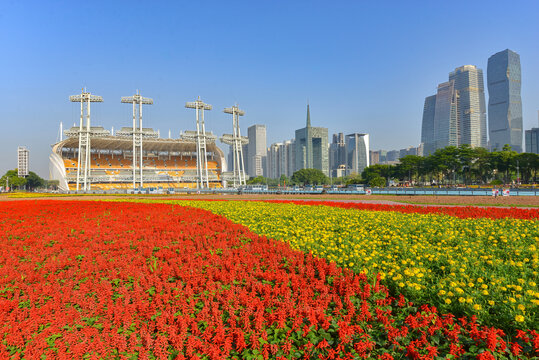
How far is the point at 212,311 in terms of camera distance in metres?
4.61

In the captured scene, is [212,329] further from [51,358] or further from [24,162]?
[24,162]

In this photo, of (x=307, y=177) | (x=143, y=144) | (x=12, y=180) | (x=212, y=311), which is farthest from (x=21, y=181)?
(x=212, y=311)

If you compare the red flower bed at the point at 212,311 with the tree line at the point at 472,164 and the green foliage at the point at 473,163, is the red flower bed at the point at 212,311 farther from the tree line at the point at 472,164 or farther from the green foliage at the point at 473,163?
the tree line at the point at 472,164

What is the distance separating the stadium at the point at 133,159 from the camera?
80.4 m

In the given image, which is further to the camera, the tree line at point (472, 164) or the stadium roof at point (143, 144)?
the stadium roof at point (143, 144)

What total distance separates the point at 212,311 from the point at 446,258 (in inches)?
171

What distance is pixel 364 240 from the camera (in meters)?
7.43

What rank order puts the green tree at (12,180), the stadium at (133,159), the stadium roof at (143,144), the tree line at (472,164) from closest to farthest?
the tree line at (472,164)
the stadium at (133,159)
the stadium roof at (143,144)
the green tree at (12,180)

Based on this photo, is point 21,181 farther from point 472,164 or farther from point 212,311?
point 472,164

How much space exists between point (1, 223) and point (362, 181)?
10816cm

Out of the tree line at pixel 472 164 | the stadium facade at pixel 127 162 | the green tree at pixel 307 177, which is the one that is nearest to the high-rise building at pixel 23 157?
the stadium facade at pixel 127 162

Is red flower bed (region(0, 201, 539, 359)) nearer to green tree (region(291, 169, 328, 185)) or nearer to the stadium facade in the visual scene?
the stadium facade

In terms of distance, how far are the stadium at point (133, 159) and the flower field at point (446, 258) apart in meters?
73.3

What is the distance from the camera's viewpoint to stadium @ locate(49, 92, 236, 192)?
80375 millimetres
